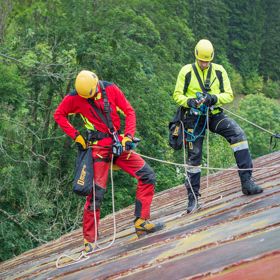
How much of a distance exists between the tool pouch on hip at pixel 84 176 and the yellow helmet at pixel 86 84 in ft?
1.82

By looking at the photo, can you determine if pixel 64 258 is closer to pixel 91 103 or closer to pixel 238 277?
pixel 91 103

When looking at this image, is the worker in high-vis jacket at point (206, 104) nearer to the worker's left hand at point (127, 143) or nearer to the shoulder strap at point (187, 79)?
the shoulder strap at point (187, 79)

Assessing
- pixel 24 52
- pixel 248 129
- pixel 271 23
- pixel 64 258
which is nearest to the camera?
pixel 64 258

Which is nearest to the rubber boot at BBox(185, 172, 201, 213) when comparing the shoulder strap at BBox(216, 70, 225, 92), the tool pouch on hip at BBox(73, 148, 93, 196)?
the shoulder strap at BBox(216, 70, 225, 92)

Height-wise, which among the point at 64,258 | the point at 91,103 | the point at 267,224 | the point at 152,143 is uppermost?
the point at 91,103

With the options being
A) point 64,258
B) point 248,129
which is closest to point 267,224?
point 64,258

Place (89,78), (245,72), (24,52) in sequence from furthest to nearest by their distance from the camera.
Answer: (245,72) → (24,52) → (89,78)

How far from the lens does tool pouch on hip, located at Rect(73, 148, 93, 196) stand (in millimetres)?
5852

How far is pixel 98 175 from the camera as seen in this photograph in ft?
19.7

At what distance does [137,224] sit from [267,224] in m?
2.55

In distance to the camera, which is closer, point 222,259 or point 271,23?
point 222,259

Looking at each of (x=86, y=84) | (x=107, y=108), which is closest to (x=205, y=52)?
(x=107, y=108)

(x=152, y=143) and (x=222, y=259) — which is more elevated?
(x=222, y=259)

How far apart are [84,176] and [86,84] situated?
0.88 m
